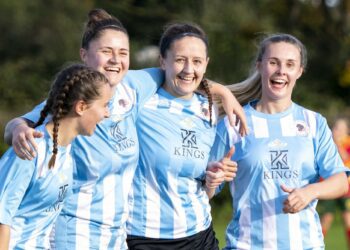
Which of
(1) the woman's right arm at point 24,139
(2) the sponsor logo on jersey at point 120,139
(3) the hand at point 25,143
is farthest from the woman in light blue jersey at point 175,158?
(3) the hand at point 25,143

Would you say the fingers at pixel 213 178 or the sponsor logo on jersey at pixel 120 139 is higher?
the sponsor logo on jersey at pixel 120 139

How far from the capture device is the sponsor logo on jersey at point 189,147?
5375 millimetres

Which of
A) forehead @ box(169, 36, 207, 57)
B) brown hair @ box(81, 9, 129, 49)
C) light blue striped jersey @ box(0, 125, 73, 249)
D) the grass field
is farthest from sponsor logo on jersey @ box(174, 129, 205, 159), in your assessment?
the grass field

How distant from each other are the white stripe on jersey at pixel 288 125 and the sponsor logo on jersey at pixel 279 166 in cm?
11

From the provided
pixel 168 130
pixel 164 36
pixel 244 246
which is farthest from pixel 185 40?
pixel 244 246

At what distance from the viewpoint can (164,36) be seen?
5.63m

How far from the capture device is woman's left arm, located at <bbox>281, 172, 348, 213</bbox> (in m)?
5.14

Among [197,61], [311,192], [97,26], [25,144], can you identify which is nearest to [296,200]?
[311,192]

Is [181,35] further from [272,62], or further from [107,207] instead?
[107,207]

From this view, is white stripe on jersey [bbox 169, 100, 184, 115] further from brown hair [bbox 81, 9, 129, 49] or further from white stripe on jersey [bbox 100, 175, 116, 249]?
white stripe on jersey [bbox 100, 175, 116, 249]

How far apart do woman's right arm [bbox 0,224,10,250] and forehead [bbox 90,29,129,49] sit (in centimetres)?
130

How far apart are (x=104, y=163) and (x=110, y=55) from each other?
2.03 feet

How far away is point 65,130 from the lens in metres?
4.66

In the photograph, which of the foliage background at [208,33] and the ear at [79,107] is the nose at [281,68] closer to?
the ear at [79,107]
